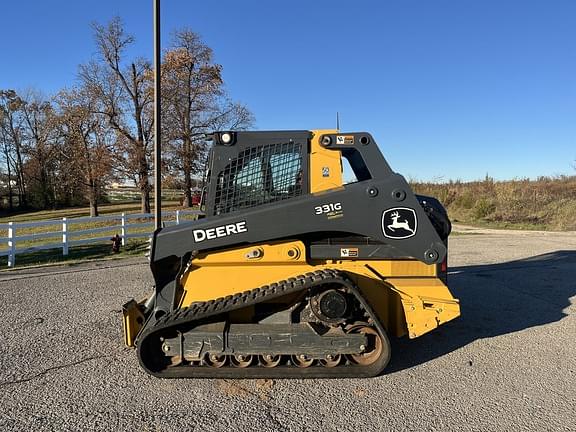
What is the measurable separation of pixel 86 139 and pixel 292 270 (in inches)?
1027

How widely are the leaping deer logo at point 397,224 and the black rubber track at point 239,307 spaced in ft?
2.03

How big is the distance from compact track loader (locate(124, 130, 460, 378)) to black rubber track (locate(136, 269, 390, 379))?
1cm

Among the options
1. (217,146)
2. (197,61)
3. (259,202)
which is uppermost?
(197,61)

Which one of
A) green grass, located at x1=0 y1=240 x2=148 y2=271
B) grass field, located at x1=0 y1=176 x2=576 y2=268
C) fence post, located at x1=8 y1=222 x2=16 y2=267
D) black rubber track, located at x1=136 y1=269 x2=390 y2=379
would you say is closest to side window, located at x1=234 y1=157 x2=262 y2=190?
black rubber track, located at x1=136 y1=269 x2=390 y2=379

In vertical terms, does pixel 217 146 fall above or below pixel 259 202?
above

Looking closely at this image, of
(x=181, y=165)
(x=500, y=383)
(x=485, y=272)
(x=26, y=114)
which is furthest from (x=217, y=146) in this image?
(x=26, y=114)

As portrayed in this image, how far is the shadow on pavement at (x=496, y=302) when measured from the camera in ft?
15.3

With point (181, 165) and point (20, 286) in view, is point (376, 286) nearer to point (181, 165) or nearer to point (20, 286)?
point (20, 286)

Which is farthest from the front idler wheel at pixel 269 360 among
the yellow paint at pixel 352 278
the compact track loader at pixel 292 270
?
the yellow paint at pixel 352 278

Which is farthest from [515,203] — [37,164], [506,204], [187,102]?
[37,164]

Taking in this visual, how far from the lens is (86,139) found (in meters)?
26.3

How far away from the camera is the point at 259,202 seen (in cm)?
414

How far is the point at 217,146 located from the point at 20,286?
558cm

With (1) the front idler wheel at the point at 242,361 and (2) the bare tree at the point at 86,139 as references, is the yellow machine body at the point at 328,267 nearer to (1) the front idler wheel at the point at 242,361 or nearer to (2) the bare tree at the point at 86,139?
(1) the front idler wheel at the point at 242,361
